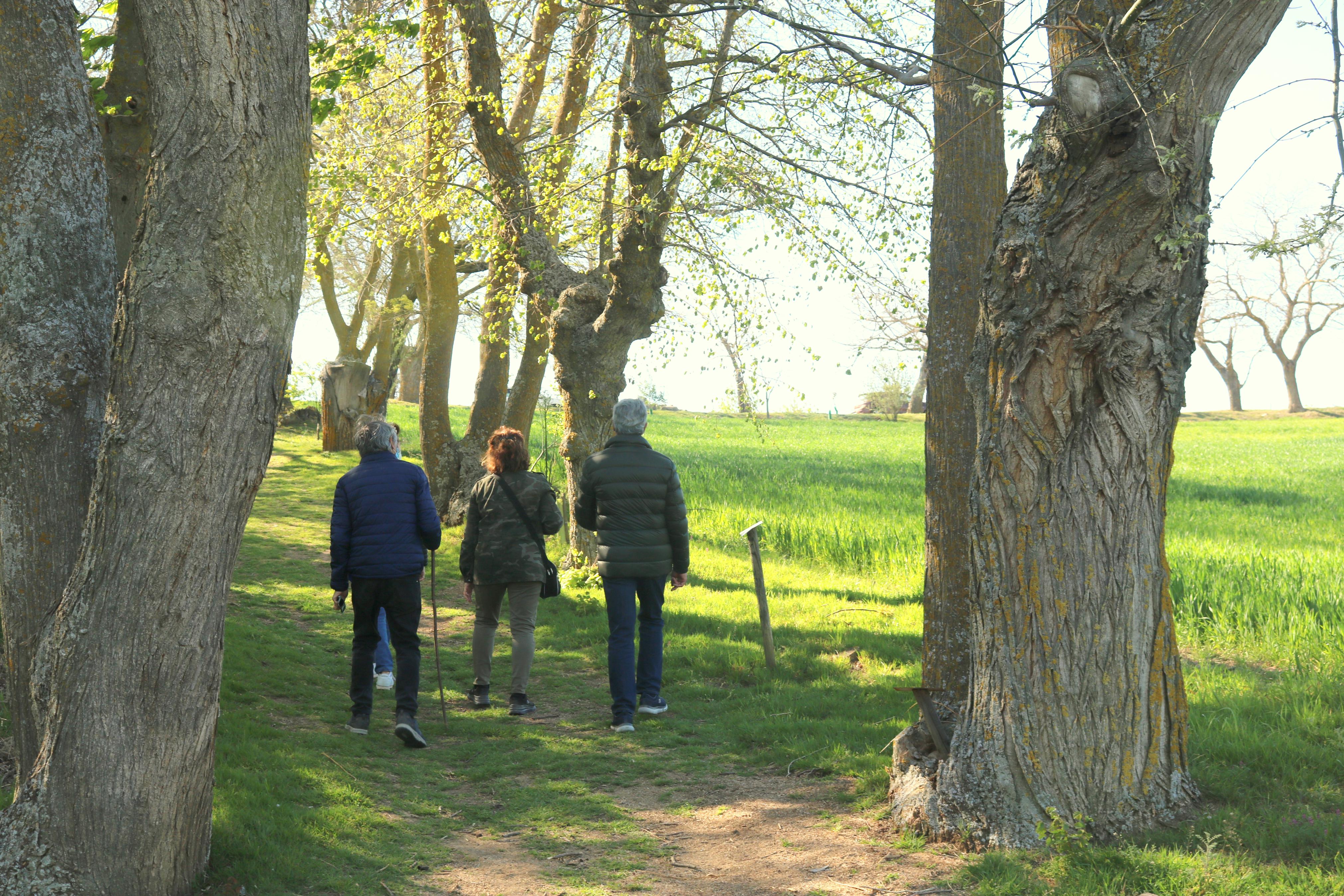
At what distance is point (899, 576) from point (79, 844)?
856 centimetres

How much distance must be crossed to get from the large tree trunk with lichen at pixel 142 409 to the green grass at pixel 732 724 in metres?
0.66

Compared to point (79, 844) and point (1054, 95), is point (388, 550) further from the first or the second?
point (1054, 95)

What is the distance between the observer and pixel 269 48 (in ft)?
13.9

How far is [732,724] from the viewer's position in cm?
680

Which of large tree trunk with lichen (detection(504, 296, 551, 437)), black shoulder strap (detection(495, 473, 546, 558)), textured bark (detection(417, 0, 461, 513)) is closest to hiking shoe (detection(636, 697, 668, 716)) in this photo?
black shoulder strap (detection(495, 473, 546, 558))

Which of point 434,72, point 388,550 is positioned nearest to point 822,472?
point 434,72

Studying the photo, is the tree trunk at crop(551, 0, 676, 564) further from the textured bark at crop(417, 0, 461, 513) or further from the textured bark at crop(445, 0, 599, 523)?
the textured bark at crop(417, 0, 461, 513)

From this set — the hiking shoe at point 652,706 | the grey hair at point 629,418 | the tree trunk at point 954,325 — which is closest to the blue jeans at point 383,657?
the hiking shoe at point 652,706

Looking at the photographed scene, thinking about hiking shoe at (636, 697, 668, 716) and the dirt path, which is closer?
the dirt path

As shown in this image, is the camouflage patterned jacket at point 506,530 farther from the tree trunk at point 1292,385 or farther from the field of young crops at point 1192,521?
the tree trunk at point 1292,385

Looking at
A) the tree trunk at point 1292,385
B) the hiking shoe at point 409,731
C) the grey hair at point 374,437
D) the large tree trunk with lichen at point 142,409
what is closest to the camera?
the large tree trunk with lichen at point 142,409

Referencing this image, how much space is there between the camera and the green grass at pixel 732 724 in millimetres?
4305

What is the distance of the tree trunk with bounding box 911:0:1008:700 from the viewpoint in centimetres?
560

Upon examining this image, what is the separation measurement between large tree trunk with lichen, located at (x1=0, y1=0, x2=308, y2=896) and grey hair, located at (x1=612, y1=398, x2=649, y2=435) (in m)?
3.07
